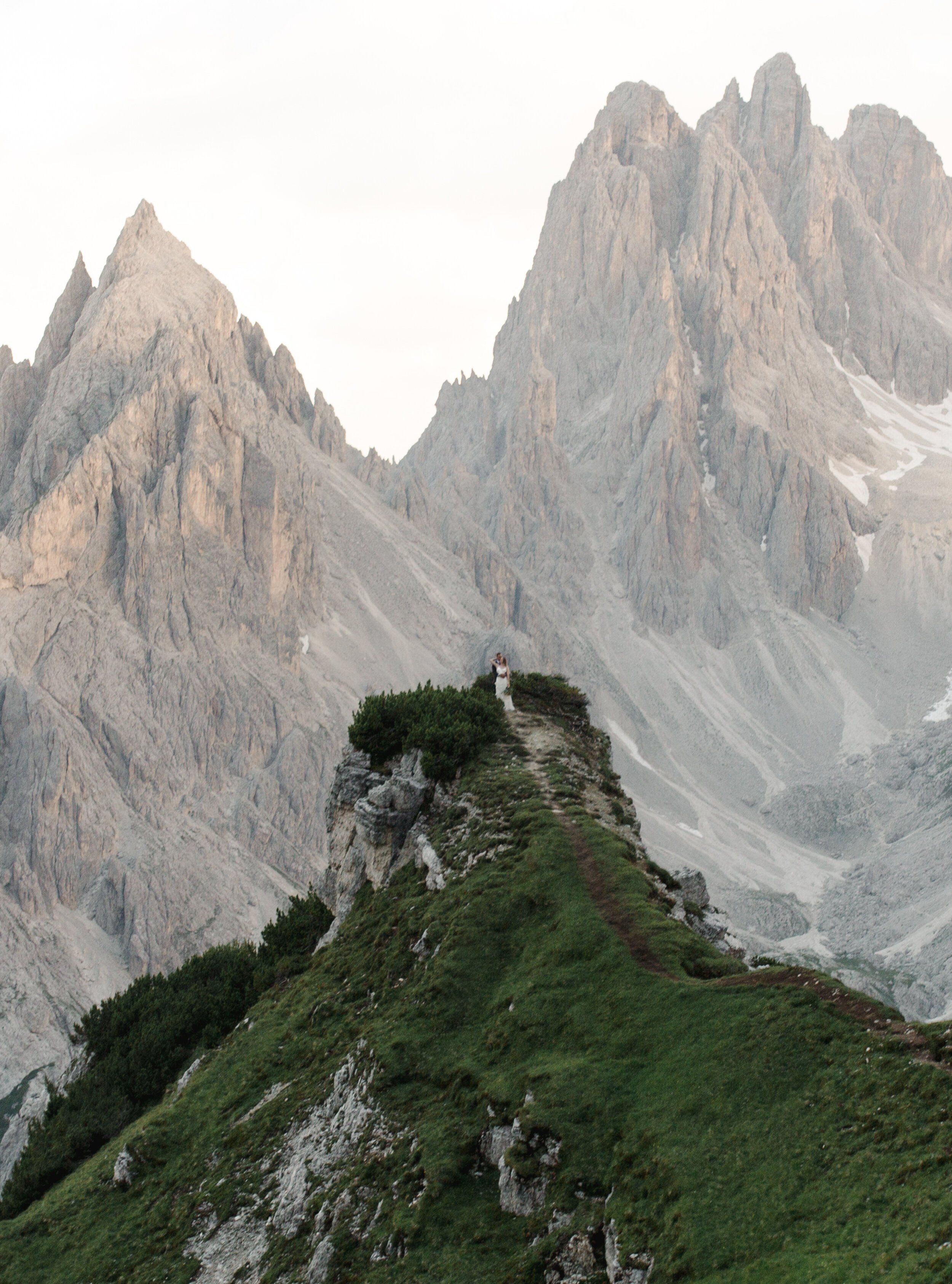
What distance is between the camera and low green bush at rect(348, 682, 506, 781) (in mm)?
37844

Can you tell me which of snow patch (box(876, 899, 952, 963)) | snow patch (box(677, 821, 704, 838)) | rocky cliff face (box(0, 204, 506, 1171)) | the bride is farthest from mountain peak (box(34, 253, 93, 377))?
the bride

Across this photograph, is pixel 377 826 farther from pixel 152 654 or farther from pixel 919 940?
pixel 152 654

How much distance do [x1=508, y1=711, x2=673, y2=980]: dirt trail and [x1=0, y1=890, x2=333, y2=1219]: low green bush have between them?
9.44 m

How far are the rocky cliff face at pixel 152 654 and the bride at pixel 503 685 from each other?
355 ft

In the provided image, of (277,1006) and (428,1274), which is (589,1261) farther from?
(277,1006)

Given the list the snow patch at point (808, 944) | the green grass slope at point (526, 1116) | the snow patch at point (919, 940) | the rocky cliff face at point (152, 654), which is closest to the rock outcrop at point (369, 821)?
the green grass slope at point (526, 1116)

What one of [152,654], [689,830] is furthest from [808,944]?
[152,654]

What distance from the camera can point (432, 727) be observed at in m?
38.5

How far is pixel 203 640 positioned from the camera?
179625 millimetres

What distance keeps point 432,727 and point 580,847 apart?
31.8 feet

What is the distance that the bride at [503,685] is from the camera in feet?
142

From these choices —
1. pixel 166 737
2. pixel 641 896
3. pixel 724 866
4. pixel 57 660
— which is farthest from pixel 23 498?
pixel 641 896

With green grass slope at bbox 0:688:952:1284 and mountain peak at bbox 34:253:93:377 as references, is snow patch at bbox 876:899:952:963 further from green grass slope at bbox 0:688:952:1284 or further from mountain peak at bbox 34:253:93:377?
mountain peak at bbox 34:253:93:377

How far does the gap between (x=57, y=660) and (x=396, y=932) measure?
146546 millimetres
